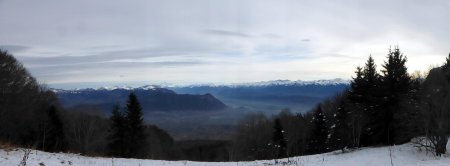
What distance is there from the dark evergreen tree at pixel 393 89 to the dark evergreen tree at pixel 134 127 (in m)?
28.7

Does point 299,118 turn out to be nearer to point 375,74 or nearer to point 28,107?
point 375,74

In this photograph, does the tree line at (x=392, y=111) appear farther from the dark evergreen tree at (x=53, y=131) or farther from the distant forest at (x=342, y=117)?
the dark evergreen tree at (x=53, y=131)

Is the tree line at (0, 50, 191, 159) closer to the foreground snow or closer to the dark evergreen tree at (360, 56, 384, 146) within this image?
the foreground snow

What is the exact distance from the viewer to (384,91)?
3878 centimetres

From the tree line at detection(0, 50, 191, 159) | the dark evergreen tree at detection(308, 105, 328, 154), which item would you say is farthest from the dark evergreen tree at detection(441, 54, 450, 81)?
the tree line at detection(0, 50, 191, 159)

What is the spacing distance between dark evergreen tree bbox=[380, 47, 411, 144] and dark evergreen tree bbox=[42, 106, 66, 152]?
35.3 m

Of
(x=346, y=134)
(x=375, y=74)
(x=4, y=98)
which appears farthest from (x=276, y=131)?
(x=4, y=98)

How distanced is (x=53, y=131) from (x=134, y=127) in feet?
30.7

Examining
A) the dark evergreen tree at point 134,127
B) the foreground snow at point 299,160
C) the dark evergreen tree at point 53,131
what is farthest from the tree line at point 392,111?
the dark evergreen tree at point 53,131

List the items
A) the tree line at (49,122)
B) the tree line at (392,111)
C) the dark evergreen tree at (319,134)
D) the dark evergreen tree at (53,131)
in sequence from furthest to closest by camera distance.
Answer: the dark evergreen tree at (319,134)
the dark evergreen tree at (53,131)
the tree line at (49,122)
the tree line at (392,111)

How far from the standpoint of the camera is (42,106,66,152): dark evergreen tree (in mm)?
47500

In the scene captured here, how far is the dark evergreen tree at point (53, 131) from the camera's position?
47.5m

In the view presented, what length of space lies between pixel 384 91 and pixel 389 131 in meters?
3.75

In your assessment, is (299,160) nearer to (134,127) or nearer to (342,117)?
(342,117)
